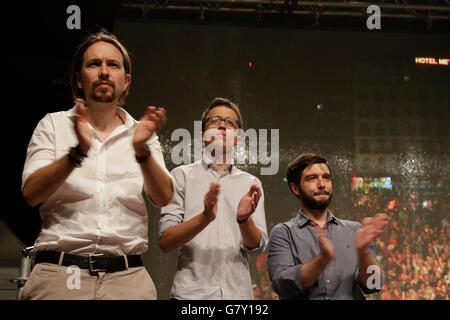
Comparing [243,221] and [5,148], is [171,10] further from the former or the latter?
[243,221]

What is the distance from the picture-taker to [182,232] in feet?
5.74

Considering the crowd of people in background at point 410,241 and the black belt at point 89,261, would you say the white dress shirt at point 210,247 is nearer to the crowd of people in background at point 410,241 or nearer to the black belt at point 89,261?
the black belt at point 89,261

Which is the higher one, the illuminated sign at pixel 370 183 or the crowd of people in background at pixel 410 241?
the illuminated sign at pixel 370 183

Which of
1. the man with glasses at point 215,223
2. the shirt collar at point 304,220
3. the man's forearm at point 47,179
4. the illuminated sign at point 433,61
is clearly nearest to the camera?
the man's forearm at point 47,179

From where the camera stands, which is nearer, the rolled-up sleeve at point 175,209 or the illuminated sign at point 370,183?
the rolled-up sleeve at point 175,209

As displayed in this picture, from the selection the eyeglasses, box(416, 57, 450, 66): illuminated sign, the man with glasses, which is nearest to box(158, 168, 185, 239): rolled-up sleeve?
the man with glasses

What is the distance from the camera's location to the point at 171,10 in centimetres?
438

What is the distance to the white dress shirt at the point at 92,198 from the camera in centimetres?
148

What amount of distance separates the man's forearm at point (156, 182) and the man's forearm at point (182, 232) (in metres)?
0.18

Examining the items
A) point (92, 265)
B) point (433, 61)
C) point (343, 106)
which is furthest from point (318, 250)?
point (433, 61)

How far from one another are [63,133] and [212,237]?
73cm

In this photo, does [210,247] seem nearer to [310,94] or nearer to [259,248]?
[259,248]

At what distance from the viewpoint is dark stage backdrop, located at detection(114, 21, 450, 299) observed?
4.41m

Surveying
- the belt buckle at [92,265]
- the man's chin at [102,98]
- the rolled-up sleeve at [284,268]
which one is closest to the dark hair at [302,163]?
the rolled-up sleeve at [284,268]
